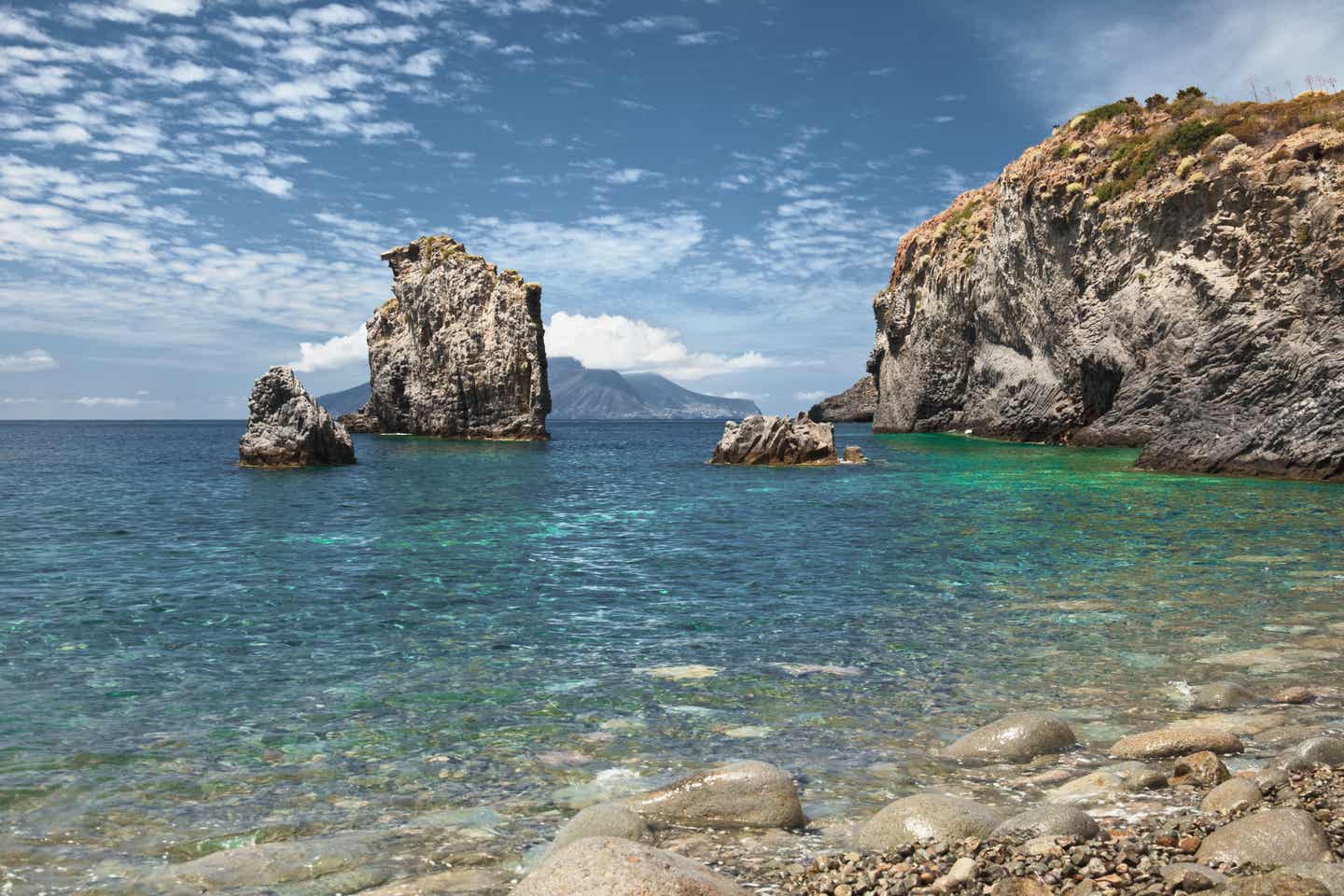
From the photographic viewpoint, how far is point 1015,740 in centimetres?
845

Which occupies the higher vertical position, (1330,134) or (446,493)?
(1330,134)

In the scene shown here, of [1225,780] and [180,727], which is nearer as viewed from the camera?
[1225,780]

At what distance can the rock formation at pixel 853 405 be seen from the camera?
171 metres

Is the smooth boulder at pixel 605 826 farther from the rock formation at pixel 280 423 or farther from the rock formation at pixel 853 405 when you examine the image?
the rock formation at pixel 853 405

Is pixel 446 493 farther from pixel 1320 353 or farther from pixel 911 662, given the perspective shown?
pixel 1320 353

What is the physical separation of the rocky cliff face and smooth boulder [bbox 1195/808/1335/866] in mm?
Answer: 38335

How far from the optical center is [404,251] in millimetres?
112750

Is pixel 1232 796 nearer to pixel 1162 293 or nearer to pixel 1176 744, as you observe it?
pixel 1176 744

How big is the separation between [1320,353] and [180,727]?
154ft

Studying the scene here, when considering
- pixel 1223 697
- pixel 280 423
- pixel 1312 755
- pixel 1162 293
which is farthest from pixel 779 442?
pixel 1312 755

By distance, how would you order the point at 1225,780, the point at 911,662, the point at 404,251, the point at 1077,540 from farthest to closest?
the point at 404,251, the point at 1077,540, the point at 911,662, the point at 1225,780

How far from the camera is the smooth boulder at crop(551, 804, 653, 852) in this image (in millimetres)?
6461

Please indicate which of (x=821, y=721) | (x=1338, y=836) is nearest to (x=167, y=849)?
(x=821, y=721)

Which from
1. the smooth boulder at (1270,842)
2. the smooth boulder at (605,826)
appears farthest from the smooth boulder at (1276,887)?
the smooth boulder at (605,826)
